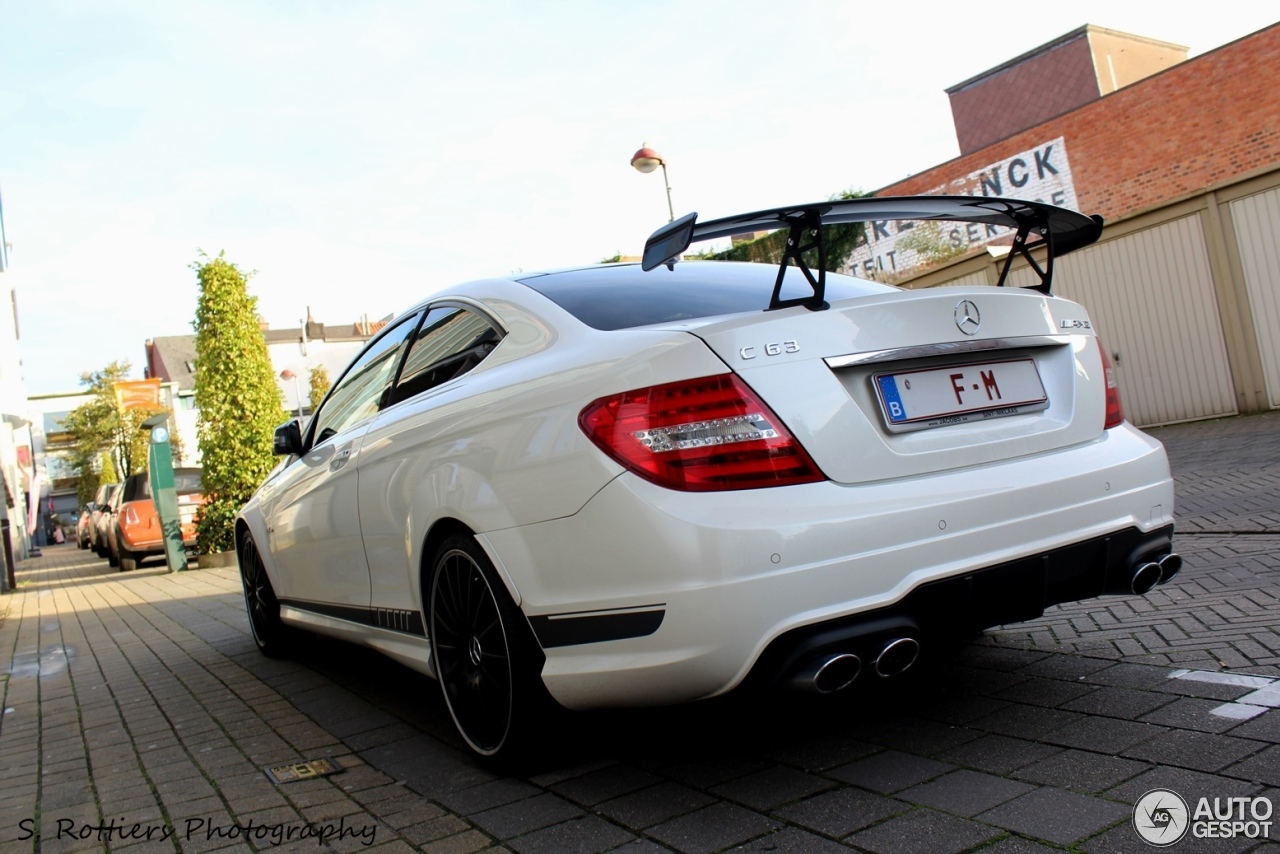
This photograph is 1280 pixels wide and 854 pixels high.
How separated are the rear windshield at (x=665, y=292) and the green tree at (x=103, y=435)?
46.1 metres

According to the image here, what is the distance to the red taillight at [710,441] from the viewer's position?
Answer: 7.91ft

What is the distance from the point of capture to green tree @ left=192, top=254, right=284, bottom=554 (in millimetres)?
15672

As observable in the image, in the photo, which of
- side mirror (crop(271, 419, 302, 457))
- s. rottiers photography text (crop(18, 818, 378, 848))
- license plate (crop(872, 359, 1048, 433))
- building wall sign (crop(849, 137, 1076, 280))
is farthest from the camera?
building wall sign (crop(849, 137, 1076, 280))

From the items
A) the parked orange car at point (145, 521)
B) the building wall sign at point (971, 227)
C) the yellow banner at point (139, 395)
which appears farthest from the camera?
the yellow banner at point (139, 395)

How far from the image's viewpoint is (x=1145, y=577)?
2.86m

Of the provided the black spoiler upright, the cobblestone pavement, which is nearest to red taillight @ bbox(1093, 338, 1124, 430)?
the black spoiler upright

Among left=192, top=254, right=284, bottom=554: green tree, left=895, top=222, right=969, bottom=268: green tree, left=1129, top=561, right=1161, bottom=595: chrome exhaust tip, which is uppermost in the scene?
left=895, top=222, right=969, bottom=268: green tree

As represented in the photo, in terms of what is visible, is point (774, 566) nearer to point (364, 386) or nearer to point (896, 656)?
point (896, 656)

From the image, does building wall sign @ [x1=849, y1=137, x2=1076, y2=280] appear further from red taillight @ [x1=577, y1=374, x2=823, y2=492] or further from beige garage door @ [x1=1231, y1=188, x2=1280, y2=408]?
red taillight @ [x1=577, y1=374, x2=823, y2=492]

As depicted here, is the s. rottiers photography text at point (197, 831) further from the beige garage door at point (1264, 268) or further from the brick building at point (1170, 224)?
the beige garage door at point (1264, 268)

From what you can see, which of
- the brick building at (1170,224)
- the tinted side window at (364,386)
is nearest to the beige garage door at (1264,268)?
the brick building at (1170,224)

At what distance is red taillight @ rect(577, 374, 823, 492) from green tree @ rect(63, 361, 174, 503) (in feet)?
154

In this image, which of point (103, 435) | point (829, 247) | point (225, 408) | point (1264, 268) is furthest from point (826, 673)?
point (103, 435)

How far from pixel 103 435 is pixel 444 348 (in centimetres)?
5042
